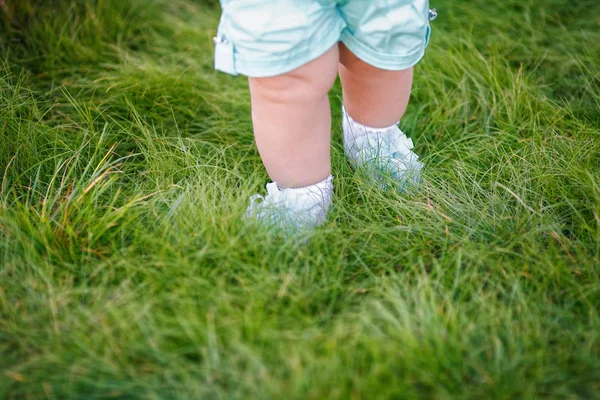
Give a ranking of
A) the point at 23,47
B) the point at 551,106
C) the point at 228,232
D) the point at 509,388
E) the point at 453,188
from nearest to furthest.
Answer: the point at 509,388
the point at 228,232
the point at 453,188
the point at 551,106
the point at 23,47

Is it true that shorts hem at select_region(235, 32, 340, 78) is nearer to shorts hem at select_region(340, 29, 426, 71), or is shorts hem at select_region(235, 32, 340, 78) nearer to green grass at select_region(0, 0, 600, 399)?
shorts hem at select_region(340, 29, 426, 71)

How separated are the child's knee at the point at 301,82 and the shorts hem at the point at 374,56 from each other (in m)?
0.04

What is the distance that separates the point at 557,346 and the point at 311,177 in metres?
0.56

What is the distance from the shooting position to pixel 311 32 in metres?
0.95

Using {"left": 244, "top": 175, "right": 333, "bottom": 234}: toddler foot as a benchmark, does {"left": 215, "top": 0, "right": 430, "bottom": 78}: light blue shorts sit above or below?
above

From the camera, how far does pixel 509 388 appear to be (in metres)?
0.86

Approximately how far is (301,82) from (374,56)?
161 mm

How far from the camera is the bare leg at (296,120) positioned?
101 cm

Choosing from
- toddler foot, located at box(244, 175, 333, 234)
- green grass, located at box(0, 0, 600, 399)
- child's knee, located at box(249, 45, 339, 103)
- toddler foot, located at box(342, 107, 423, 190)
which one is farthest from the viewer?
toddler foot, located at box(342, 107, 423, 190)

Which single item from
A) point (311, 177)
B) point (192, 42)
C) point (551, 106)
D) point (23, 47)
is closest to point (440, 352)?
point (311, 177)

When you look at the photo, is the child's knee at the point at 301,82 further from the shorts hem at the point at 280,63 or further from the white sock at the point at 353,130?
the white sock at the point at 353,130

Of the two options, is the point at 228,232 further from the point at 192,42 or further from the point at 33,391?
the point at 192,42

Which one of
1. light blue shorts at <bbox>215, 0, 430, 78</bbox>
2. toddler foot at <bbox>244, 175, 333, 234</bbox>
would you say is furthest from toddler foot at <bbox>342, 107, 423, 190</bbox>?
light blue shorts at <bbox>215, 0, 430, 78</bbox>

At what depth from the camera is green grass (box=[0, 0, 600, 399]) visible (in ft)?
2.91
